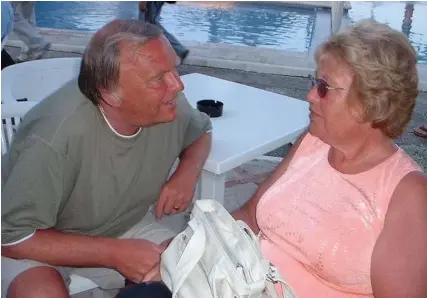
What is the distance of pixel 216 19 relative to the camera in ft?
38.6

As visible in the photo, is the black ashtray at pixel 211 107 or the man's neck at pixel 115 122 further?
the black ashtray at pixel 211 107

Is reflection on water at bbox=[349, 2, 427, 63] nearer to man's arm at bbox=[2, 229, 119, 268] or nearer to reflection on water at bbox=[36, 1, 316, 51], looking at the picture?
reflection on water at bbox=[36, 1, 316, 51]

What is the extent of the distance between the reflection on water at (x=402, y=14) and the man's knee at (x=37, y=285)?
9.17 m

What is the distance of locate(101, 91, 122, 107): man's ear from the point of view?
72.4 inches

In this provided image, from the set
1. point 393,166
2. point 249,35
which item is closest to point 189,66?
point 249,35

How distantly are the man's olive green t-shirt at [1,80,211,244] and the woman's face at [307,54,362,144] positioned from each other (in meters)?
0.60

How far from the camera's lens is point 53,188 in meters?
1.76

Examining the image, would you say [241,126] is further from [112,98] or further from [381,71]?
[381,71]

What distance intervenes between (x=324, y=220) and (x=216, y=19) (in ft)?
34.2

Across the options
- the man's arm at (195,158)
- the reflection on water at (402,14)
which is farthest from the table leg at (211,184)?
the reflection on water at (402,14)

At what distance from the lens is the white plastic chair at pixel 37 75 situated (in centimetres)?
293

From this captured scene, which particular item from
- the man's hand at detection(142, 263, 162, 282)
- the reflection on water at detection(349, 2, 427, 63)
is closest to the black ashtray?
the man's hand at detection(142, 263, 162, 282)

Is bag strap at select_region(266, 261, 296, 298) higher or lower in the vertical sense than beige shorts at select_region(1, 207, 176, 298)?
higher

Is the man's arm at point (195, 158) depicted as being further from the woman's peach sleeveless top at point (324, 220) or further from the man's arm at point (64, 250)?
the man's arm at point (64, 250)
